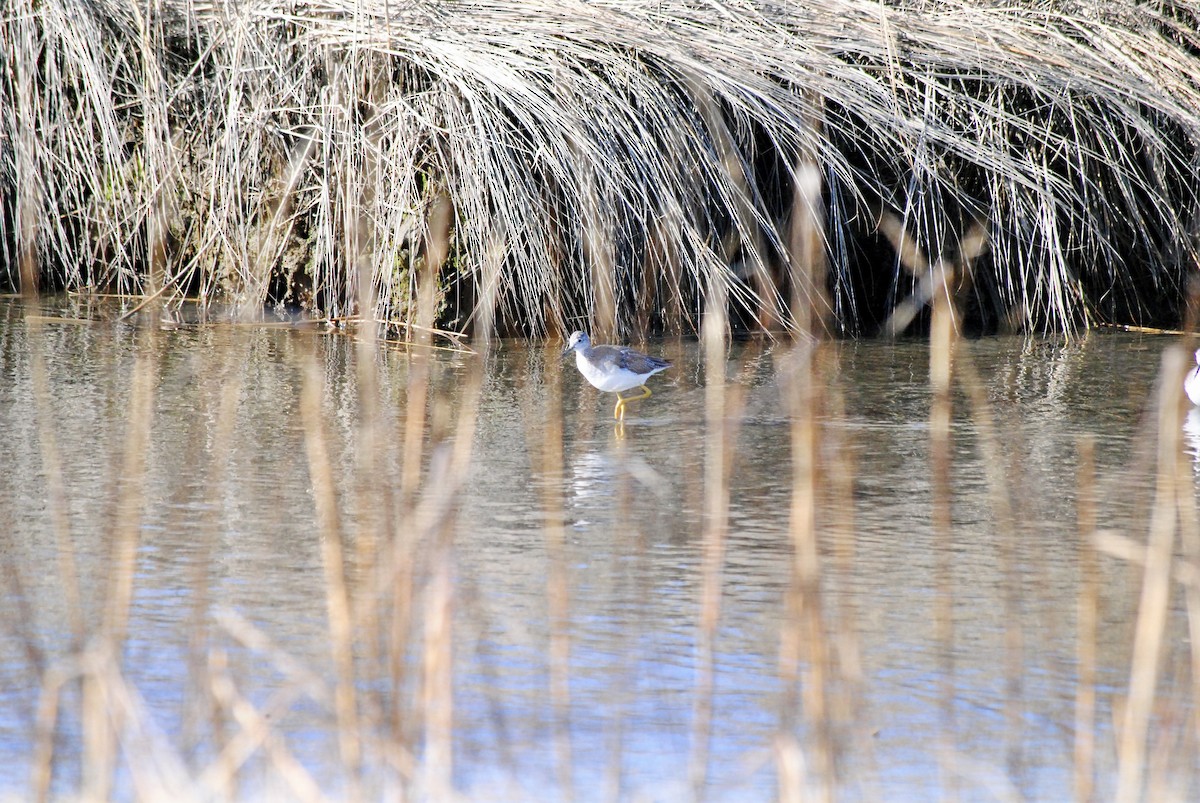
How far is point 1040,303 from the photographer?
8711 millimetres

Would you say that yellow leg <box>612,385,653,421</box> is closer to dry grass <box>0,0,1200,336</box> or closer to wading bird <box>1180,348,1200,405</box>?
dry grass <box>0,0,1200,336</box>

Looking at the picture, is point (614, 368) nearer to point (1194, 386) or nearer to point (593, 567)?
point (593, 567)

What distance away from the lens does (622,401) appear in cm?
666

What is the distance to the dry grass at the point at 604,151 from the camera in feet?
25.7

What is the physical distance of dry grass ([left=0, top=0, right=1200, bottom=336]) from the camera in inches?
308

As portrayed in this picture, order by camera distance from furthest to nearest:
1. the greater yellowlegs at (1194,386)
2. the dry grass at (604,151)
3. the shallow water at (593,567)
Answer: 1. the dry grass at (604,151)
2. the greater yellowlegs at (1194,386)
3. the shallow water at (593,567)

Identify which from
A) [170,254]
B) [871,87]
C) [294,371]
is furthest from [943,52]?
[170,254]

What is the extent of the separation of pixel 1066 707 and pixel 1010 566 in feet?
3.49

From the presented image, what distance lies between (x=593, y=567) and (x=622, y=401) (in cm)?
235

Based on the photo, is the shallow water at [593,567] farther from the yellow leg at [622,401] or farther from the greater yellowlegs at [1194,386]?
the greater yellowlegs at [1194,386]

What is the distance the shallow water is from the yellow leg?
0.14ft

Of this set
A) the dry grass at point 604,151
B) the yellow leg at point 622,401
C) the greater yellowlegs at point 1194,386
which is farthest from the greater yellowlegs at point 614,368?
the greater yellowlegs at point 1194,386

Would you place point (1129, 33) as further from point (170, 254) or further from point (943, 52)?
point (170, 254)

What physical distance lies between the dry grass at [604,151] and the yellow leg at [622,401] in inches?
36.1
